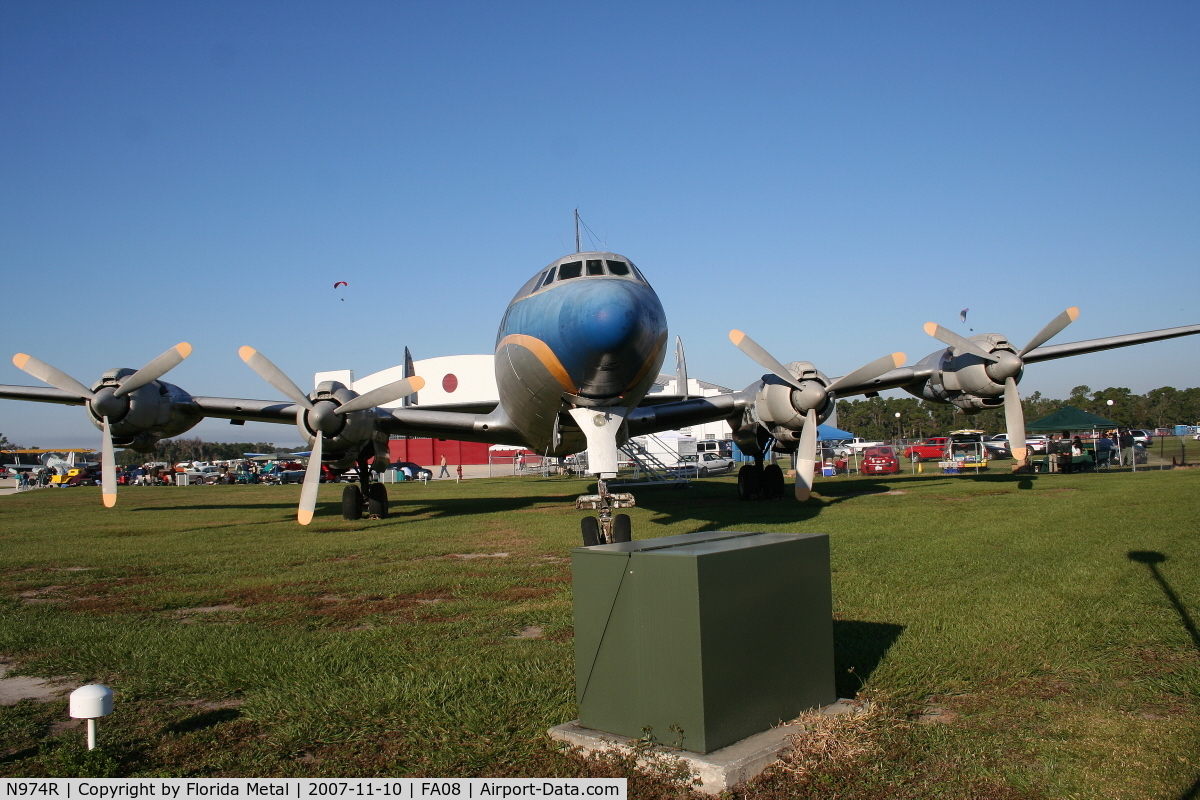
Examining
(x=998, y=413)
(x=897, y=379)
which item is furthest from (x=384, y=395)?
(x=998, y=413)

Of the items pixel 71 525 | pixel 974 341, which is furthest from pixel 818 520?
pixel 71 525

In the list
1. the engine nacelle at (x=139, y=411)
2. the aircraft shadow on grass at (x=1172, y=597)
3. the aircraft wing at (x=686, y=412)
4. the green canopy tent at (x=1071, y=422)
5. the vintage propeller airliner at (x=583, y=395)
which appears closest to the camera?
the aircraft shadow on grass at (x=1172, y=597)

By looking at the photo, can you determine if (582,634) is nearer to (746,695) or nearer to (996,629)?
(746,695)

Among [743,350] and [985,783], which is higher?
[743,350]

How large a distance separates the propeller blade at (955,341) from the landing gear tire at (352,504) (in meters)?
13.9

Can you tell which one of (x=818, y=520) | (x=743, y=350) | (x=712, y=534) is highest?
(x=743, y=350)

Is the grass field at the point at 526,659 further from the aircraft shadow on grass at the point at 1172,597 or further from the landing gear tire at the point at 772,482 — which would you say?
the landing gear tire at the point at 772,482

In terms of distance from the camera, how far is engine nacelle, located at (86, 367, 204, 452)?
1650cm

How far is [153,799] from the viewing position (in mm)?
3504

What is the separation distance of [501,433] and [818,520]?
6.91 metres

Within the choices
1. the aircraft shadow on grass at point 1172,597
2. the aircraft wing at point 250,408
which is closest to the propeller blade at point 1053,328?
the aircraft shadow on grass at point 1172,597

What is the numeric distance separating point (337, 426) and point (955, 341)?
44.7 ft

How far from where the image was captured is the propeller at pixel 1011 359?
16.3 meters

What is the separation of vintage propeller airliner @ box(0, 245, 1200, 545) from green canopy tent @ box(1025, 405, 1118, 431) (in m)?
20.6
